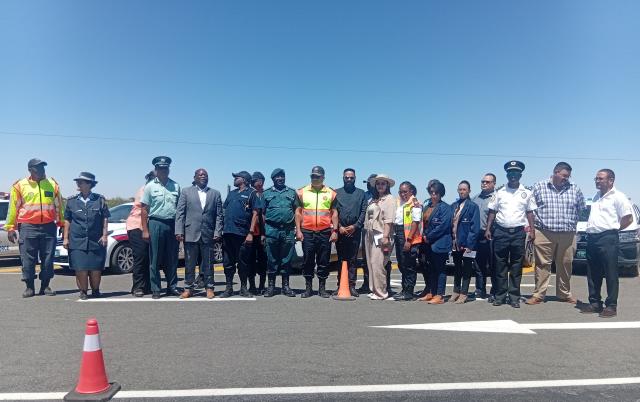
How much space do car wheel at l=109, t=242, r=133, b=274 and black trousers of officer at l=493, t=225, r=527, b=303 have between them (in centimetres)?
725

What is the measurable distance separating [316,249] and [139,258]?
284cm

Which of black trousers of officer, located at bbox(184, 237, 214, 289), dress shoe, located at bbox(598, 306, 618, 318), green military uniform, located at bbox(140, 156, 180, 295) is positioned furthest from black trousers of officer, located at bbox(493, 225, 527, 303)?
green military uniform, located at bbox(140, 156, 180, 295)

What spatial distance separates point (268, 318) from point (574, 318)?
3961mm

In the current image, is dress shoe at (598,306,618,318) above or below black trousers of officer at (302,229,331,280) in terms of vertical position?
below

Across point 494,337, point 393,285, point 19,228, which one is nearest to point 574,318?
point 494,337

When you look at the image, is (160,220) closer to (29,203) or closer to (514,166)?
(29,203)

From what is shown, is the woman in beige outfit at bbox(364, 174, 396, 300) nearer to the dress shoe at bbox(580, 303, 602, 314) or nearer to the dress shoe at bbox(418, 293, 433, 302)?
the dress shoe at bbox(418, 293, 433, 302)

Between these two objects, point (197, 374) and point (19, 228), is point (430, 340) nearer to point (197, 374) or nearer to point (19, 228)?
point (197, 374)

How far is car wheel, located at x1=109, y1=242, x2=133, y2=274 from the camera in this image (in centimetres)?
948

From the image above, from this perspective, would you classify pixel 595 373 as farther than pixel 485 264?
No

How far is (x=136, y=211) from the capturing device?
7.21m

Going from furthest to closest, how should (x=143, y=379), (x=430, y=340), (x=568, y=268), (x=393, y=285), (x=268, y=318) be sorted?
1. (x=393, y=285)
2. (x=568, y=268)
3. (x=268, y=318)
4. (x=430, y=340)
5. (x=143, y=379)

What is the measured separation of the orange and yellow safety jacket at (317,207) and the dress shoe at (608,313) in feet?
12.8

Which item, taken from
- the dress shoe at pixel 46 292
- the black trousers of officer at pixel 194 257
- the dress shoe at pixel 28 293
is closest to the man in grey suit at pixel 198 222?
the black trousers of officer at pixel 194 257
